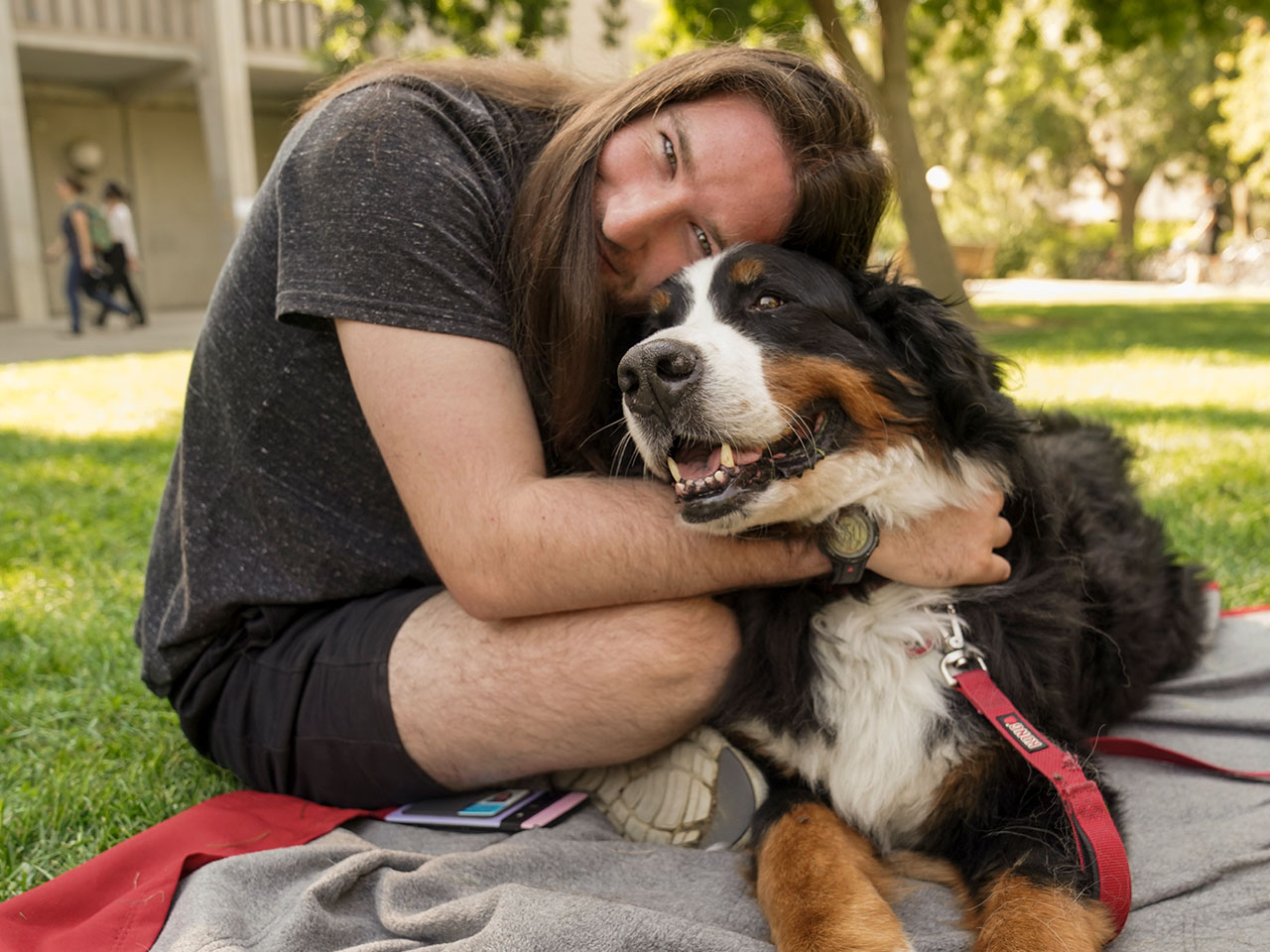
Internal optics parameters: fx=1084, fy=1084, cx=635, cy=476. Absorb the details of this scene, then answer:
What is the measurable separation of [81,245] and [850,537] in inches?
569

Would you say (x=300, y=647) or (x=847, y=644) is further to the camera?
(x=300, y=647)

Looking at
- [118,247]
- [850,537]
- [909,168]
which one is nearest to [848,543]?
[850,537]

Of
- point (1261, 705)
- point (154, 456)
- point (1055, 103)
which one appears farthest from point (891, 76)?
point (1055, 103)

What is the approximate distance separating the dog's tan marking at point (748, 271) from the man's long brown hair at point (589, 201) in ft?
0.70

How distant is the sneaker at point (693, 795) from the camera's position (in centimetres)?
220

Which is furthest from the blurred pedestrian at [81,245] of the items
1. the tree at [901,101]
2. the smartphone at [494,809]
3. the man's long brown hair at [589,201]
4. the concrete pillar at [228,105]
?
the smartphone at [494,809]

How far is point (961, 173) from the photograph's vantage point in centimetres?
3384

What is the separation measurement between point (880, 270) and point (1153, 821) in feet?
4.27

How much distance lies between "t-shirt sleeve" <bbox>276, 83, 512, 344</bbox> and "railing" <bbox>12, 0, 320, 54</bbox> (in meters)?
15.3

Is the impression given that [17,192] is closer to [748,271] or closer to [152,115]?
[152,115]

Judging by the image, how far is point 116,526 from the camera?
478 cm

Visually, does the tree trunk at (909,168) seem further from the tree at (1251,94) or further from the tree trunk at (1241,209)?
the tree trunk at (1241,209)

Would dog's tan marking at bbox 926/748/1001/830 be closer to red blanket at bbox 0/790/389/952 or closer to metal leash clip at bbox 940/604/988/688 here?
metal leash clip at bbox 940/604/988/688

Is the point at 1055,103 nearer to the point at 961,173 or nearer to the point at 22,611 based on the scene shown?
the point at 961,173
